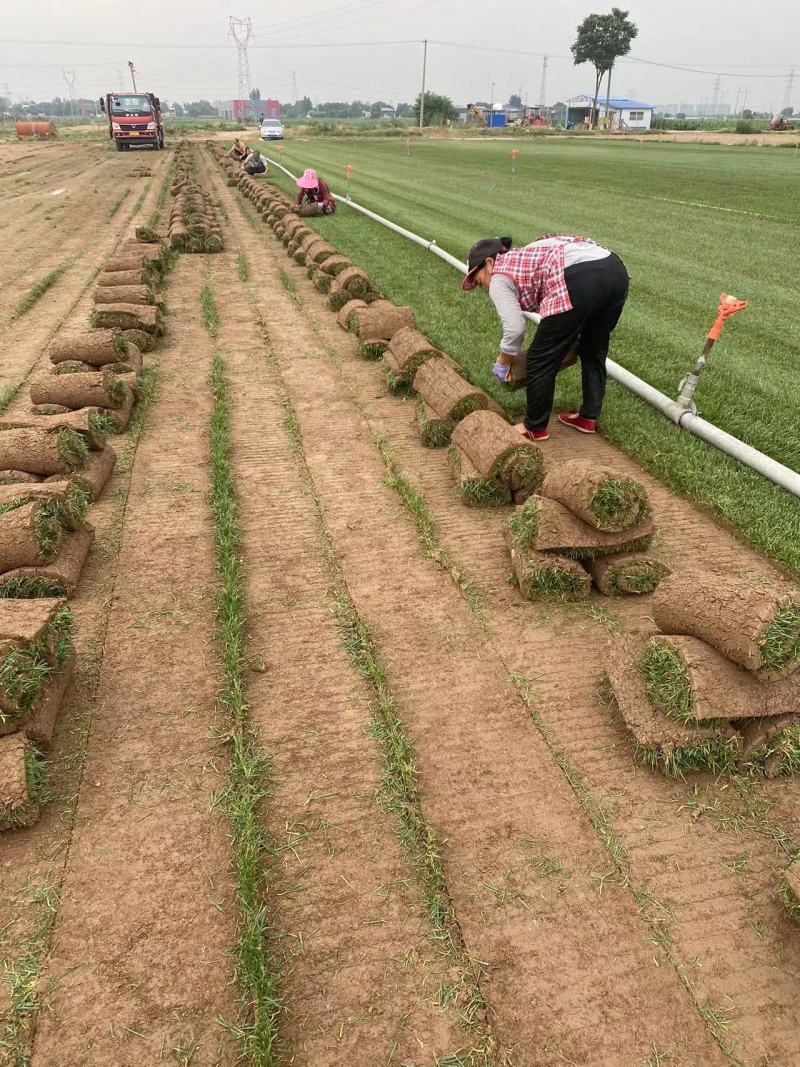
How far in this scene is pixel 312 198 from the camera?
18.9 m

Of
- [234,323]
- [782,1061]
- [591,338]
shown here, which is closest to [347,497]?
[591,338]

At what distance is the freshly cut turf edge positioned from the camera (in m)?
2.52

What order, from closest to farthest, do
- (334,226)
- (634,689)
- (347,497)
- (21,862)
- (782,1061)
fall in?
(782,1061) < (21,862) < (634,689) < (347,497) < (334,226)

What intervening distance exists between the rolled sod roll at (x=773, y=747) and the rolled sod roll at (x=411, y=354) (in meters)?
5.42

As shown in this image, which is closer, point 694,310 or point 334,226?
Answer: point 694,310

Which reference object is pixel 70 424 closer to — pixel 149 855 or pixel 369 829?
pixel 149 855

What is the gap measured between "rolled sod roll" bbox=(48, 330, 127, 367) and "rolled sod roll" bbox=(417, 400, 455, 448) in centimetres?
394

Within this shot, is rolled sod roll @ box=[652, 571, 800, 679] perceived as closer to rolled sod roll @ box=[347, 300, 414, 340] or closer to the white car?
rolled sod roll @ box=[347, 300, 414, 340]

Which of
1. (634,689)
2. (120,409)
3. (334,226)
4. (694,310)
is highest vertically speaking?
(334,226)

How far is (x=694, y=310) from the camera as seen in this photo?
1060cm

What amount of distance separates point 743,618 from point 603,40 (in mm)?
122215

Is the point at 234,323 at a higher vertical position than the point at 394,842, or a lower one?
higher

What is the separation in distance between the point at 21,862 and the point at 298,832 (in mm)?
1276

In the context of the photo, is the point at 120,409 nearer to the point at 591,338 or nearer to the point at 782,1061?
the point at 591,338
